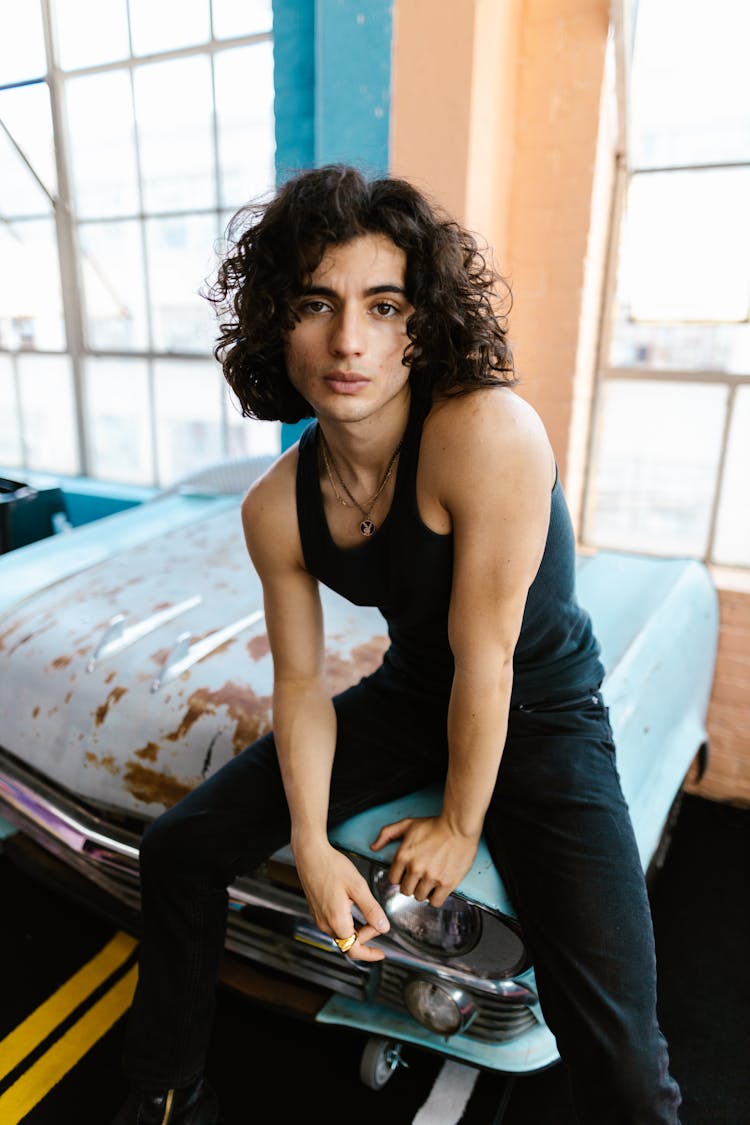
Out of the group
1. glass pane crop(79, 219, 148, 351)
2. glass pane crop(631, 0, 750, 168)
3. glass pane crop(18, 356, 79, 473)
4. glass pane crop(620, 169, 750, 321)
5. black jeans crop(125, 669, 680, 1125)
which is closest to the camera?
black jeans crop(125, 669, 680, 1125)

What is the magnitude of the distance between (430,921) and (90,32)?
4.48 m

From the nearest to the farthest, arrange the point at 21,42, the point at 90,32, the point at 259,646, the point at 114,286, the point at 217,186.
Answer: the point at 259,646 → the point at 217,186 → the point at 90,32 → the point at 21,42 → the point at 114,286

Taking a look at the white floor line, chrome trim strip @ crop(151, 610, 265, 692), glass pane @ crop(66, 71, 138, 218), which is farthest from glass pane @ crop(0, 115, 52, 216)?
the white floor line

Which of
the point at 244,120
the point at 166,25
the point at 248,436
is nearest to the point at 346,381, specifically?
the point at 248,436

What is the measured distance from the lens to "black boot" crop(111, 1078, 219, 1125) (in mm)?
1307

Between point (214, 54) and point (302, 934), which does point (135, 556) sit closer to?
point (302, 934)

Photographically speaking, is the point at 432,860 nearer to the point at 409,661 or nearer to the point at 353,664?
the point at 409,661

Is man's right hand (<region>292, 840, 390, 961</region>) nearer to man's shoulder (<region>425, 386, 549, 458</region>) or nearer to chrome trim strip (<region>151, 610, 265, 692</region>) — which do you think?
chrome trim strip (<region>151, 610, 265, 692</region>)

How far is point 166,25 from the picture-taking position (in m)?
3.69

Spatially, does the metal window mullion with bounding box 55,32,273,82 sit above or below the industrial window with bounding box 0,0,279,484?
above

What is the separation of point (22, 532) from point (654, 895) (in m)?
2.44

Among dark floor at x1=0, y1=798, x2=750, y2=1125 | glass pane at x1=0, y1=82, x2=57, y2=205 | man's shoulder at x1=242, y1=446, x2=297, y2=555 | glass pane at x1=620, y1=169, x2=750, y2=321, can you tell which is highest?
glass pane at x1=0, y1=82, x2=57, y2=205

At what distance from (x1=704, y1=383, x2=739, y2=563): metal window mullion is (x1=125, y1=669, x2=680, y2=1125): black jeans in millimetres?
1621

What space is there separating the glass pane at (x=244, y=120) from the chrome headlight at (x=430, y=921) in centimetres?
324
